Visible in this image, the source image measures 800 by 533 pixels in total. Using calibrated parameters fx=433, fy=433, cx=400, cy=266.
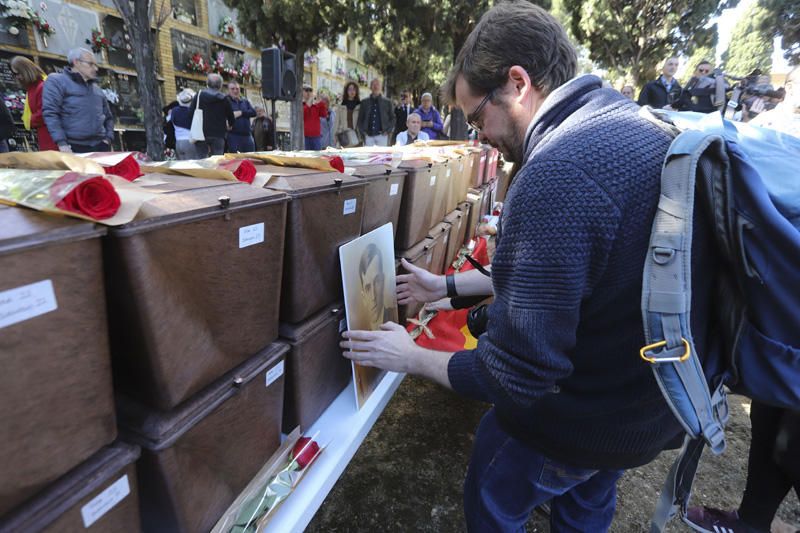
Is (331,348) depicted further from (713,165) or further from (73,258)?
(713,165)

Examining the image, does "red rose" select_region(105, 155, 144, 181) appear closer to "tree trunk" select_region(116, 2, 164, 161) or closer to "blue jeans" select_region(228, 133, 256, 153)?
"blue jeans" select_region(228, 133, 256, 153)

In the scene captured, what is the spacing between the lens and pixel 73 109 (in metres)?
4.18

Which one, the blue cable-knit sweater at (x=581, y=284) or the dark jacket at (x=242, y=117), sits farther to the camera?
the dark jacket at (x=242, y=117)

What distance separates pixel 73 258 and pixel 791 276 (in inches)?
41.8

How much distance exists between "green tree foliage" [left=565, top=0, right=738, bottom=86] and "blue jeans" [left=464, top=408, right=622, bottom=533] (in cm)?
1715

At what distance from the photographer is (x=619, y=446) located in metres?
0.94

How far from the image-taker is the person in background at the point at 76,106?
4027mm

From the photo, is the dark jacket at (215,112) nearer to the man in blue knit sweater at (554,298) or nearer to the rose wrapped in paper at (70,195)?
the man in blue knit sweater at (554,298)

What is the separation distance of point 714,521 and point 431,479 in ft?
3.65

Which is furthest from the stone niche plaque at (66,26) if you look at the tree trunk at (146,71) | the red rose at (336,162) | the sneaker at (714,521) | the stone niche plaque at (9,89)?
the sneaker at (714,521)

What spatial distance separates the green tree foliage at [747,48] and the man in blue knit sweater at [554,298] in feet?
117

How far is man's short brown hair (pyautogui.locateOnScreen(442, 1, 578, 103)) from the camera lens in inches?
36.9

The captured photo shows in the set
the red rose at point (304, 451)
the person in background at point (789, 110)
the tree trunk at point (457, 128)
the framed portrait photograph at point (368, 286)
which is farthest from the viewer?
the tree trunk at point (457, 128)

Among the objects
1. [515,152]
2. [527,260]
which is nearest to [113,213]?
[527,260]
